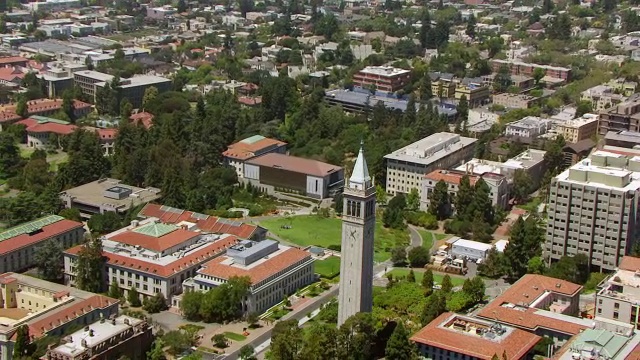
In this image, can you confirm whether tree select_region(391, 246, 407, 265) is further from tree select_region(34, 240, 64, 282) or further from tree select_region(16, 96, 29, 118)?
tree select_region(16, 96, 29, 118)

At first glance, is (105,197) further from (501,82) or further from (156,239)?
(501,82)

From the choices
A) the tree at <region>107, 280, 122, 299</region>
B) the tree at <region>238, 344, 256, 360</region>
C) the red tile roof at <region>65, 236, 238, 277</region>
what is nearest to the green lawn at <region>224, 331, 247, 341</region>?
the tree at <region>238, 344, 256, 360</region>

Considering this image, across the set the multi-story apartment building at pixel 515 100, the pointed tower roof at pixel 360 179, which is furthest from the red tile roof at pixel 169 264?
the multi-story apartment building at pixel 515 100

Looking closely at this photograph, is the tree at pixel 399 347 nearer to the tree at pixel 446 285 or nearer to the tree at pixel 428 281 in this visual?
the tree at pixel 446 285

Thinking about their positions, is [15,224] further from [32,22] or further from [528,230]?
[32,22]

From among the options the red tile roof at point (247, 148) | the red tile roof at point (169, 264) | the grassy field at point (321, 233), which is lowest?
the grassy field at point (321, 233)

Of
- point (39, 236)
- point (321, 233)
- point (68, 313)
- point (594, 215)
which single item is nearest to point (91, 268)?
point (39, 236)

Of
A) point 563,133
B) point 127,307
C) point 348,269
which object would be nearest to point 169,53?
point 563,133
